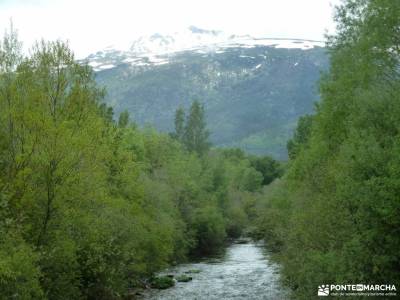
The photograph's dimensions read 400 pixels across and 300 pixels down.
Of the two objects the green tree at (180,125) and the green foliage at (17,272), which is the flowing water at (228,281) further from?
the green tree at (180,125)

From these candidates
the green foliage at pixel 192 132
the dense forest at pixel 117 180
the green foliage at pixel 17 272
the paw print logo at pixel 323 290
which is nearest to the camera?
the dense forest at pixel 117 180

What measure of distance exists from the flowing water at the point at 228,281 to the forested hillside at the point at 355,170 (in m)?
5.63

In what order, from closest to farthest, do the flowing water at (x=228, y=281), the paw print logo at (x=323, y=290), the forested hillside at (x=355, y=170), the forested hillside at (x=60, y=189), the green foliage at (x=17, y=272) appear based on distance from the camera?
1. the forested hillside at (x=355, y=170)
2. the green foliage at (x=17, y=272)
3. the paw print logo at (x=323, y=290)
4. the forested hillside at (x=60, y=189)
5. the flowing water at (x=228, y=281)

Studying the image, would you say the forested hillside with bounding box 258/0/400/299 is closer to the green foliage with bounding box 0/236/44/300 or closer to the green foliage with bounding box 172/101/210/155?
the green foliage with bounding box 0/236/44/300

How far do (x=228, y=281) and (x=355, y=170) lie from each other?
27922 millimetres

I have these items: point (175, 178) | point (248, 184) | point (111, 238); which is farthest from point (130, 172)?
point (248, 184)

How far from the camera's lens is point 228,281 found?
1837 inches

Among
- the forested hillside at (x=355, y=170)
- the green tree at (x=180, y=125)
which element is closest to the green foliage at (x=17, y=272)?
the forested hillside at (x=355, y=170)

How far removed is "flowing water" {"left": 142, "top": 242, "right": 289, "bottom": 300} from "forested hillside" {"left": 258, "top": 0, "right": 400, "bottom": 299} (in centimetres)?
563

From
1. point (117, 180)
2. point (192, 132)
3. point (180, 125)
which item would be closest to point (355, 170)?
point (117, 180)

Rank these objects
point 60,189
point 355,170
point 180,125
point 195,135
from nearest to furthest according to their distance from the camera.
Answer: point 355,170
point 60,189
point 180,125
point 195,135

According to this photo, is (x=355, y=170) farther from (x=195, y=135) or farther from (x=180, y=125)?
(x=195, y=135)

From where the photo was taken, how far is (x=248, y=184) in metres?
138

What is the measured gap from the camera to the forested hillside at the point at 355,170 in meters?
19.6
